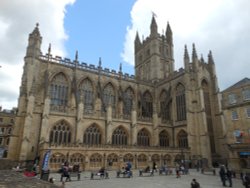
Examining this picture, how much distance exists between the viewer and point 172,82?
135ft

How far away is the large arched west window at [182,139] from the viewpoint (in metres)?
35.7

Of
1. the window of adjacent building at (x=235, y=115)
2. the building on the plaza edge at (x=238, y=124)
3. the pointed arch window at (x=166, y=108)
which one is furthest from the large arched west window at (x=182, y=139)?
the window of adjacent building at (x=235, y=115)

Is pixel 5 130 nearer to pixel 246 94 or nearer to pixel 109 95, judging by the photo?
pixel 109 95

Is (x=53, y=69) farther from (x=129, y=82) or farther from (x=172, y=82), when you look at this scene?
(x=172, y=82)

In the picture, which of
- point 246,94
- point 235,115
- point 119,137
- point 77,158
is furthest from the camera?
point 119,137

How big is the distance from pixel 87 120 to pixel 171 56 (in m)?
35.7

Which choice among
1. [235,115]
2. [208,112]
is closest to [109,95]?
[208,112]

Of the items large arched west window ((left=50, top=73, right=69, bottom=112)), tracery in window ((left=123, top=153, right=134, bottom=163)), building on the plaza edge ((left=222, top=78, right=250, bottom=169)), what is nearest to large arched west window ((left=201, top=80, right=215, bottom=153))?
building on the plaza edge ((left=222, top=78, right=250, bottom=169))

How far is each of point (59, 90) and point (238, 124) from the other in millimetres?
26662

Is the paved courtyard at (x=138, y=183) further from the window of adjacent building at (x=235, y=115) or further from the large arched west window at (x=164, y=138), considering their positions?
the large arched west window at (x=164, y=138)

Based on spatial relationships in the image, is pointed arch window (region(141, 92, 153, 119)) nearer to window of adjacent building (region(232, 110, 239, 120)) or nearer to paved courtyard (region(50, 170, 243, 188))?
window of adjacent building (region(232, 110, 239, 120))

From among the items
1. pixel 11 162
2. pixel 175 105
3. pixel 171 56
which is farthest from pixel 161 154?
pixel 171 56

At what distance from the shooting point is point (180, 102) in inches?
1529

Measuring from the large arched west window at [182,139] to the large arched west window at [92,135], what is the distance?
1541 cm
